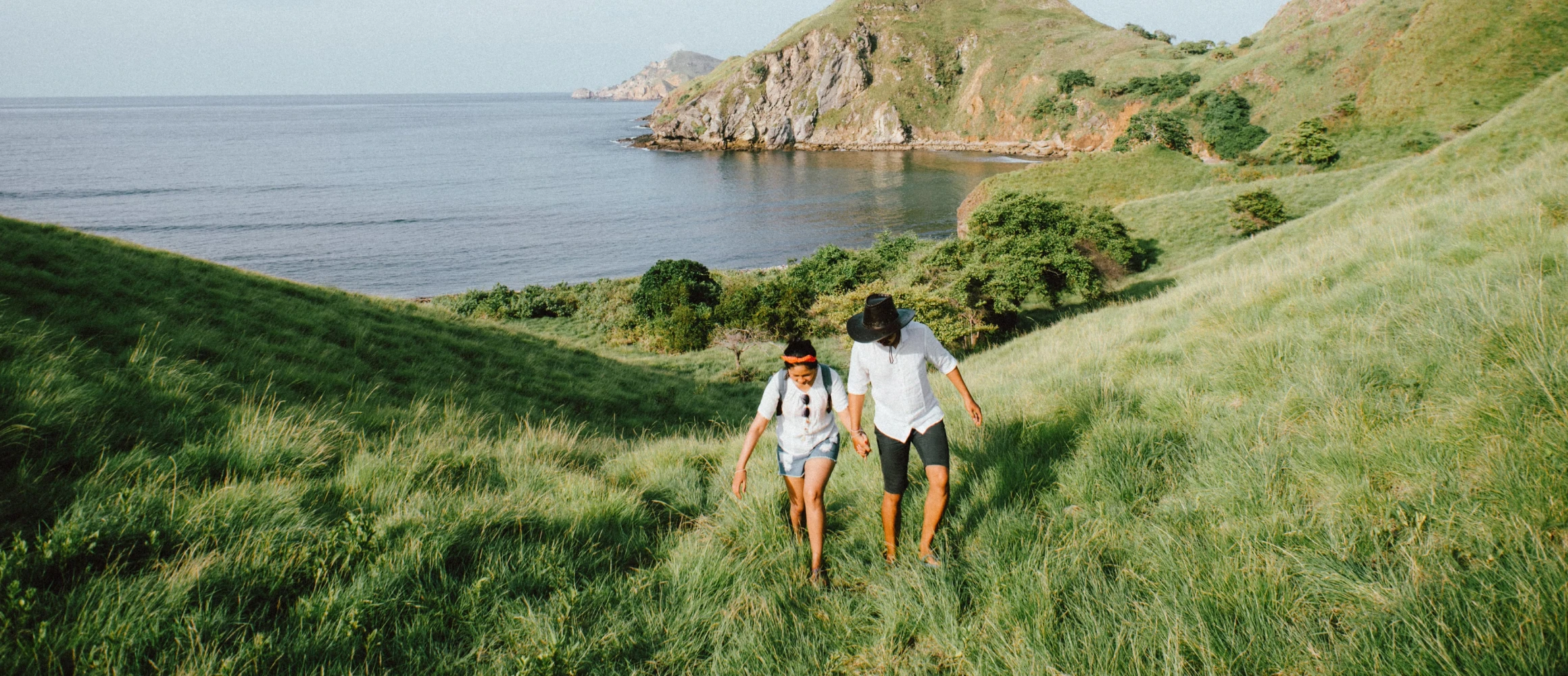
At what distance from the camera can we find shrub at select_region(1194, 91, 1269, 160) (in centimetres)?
7556

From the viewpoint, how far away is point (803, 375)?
413 centimetres

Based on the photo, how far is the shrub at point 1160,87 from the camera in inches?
3698

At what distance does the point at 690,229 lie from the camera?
63.0 m

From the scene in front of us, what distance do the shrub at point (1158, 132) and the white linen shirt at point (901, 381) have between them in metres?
76.1

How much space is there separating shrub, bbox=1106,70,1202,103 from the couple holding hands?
366 ft

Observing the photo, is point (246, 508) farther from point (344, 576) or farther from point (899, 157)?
point (899, 157)

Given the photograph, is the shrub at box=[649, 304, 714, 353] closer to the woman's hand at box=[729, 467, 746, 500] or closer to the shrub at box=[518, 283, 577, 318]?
the shrub at box=[518, 283, 577, 318]

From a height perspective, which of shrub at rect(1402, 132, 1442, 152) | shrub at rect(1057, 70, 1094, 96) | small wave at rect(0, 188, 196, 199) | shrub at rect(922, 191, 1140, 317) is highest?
shrub at rect(1057, 70, 1094, 96)

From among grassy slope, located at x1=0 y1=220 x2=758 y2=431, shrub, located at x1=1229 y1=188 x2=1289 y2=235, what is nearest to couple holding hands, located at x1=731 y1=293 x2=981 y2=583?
grassy slope, located at x1=0 y1=220 x2=758 y2=431

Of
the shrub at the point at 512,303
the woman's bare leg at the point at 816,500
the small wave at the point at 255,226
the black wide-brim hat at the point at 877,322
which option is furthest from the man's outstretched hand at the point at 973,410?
the small wave at the point at 255,226

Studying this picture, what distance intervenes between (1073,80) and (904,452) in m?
126

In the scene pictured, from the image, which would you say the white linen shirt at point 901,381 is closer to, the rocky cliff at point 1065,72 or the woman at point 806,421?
the woman at point 806,421

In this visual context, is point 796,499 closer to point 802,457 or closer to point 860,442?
point 802,457

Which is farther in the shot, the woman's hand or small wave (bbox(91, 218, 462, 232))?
small wave (bbox(91, 218, 462, 232))
